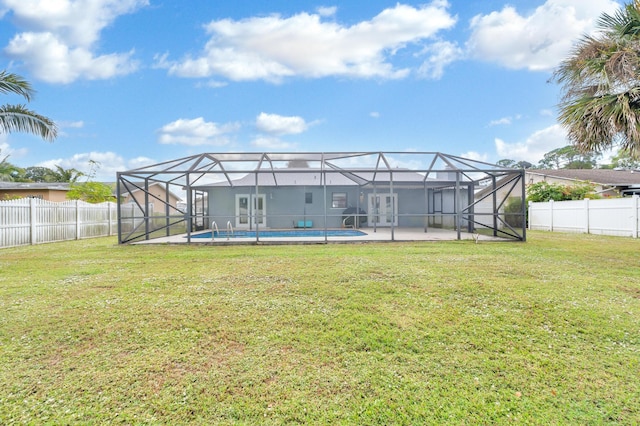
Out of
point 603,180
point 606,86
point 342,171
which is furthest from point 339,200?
point 603,180

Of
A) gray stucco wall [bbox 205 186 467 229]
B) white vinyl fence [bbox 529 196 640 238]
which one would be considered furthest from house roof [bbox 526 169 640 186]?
gray stucco wall [bbox 205 186 467 229]

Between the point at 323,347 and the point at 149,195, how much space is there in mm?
17708

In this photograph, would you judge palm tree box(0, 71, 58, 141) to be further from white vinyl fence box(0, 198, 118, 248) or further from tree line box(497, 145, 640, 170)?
tree line box(497, 145, 640, 170)

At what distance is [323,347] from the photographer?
2.92 metres

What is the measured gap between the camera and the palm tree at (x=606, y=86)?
6109 millimetres

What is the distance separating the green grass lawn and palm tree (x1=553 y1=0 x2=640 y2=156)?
2.95 metres

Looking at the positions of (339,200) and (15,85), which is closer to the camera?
(15,85)

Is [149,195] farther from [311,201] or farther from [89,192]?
[311,201]

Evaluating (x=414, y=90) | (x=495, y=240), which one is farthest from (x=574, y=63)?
(x=414, y=90)

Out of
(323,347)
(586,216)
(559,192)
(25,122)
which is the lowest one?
(323,347)

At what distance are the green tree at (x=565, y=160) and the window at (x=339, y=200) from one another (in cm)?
3552

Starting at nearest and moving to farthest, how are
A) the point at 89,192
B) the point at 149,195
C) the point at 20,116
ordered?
1. the point at 20,116
2. the point at 89,192
3. the point at 149,195

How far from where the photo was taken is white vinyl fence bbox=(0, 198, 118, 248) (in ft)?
32.4

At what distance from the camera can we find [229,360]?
2.72 metres
